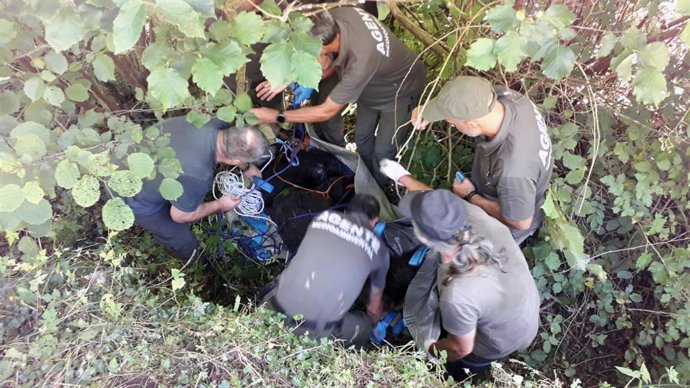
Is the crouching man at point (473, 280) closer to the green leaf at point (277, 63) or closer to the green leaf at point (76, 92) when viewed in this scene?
the green leaf at point (277, 63)

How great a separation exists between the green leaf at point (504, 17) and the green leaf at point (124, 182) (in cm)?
168

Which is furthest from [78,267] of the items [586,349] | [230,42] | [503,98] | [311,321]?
[586,349]

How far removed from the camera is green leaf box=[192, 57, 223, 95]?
5.75 ft

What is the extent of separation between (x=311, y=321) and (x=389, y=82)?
1.88m

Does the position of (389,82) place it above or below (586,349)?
above

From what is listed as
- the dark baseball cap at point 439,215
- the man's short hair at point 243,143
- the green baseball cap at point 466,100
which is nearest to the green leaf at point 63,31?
the man's short hair at point 243,143

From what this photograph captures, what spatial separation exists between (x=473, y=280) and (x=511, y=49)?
112 centimetres

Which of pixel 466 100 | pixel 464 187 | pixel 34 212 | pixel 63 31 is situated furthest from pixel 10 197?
pixel 464 187

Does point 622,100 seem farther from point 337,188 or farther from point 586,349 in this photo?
point 337,188

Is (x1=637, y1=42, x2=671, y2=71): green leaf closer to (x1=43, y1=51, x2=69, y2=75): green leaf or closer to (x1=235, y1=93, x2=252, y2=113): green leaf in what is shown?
(x1=235, y1=93, x2=252, y2=113): green leaf

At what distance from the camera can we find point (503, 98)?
2723 millimetres

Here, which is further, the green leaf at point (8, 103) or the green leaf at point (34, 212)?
the green leaf at point (8, 103)

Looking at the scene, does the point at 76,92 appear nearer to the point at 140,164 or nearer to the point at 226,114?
the point at 140,164

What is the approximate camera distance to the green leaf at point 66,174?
1.85 m
